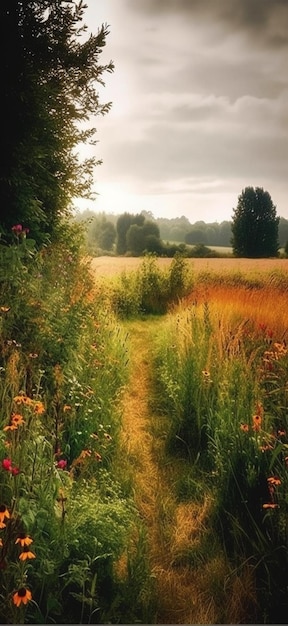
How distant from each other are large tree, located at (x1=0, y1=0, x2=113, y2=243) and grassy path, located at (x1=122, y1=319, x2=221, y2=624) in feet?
8.65

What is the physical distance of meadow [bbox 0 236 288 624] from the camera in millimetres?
1994

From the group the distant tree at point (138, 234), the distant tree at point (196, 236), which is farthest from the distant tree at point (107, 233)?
the distant tree at point (196, 236)

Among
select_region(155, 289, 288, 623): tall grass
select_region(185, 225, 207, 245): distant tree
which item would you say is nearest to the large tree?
select_region(155, 289, 288, 623): tall grass

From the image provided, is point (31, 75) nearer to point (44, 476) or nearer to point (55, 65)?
point (55, 65)

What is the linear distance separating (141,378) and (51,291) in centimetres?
227

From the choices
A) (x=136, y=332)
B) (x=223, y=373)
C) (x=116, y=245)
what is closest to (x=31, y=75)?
(x=223, y=373)

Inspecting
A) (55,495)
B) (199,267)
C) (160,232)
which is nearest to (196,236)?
(160,232)

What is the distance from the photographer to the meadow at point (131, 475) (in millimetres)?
1994

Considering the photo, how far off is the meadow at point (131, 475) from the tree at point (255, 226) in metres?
37.4

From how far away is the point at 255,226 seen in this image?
42.1 metres

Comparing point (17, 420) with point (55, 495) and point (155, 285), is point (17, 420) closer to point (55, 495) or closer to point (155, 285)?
point (55, 495)

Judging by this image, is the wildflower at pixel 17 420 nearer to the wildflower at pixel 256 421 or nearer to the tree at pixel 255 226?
the wildflower at pixel 256 421

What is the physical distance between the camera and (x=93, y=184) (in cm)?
702

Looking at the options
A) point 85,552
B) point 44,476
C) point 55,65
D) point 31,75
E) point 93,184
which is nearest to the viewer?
point 85,552
